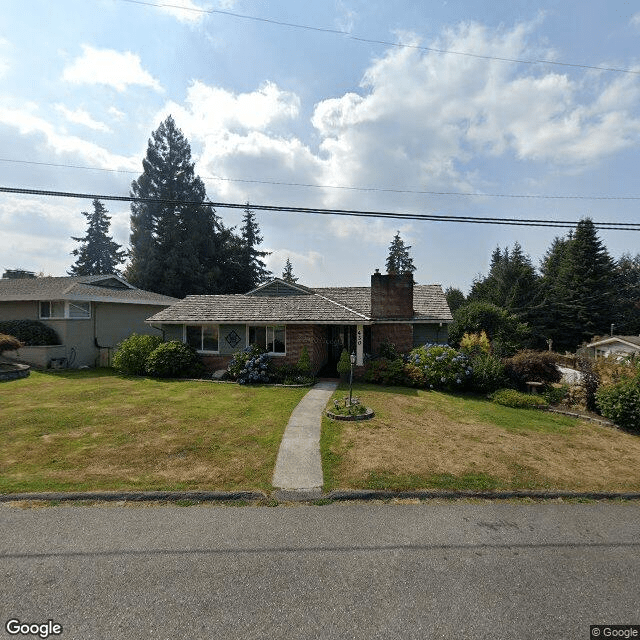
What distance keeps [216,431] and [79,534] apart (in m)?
4.39

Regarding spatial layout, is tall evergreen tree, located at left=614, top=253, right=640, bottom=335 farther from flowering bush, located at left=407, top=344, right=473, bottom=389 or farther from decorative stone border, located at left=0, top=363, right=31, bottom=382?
decorative stone border, located at left=0, top=363, right=31, bottom=382

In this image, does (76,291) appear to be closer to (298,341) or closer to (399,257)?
(298,341)

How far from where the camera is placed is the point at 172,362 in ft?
54.0

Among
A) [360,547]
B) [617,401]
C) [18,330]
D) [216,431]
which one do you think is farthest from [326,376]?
[18,330]

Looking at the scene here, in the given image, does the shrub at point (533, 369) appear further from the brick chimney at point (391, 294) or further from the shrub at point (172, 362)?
the shrub at point (172, 362)

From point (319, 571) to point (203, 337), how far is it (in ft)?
50.4

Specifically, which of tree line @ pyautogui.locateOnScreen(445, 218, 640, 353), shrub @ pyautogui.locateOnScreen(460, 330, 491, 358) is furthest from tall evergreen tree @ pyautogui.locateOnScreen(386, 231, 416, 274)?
shrub @ pyautogui.locateOnScreen(460, 330, 491, 358)

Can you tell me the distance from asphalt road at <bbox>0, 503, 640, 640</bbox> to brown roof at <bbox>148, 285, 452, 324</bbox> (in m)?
11.8

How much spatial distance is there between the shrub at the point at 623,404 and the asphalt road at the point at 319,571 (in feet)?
20.5

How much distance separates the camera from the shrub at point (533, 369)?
582 inches

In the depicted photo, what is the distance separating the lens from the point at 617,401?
10766 mm

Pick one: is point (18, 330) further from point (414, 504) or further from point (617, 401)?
point (617, 401)

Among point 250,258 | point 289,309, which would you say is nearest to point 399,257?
point 250,258

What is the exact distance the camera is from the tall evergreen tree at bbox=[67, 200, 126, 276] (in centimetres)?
5469
